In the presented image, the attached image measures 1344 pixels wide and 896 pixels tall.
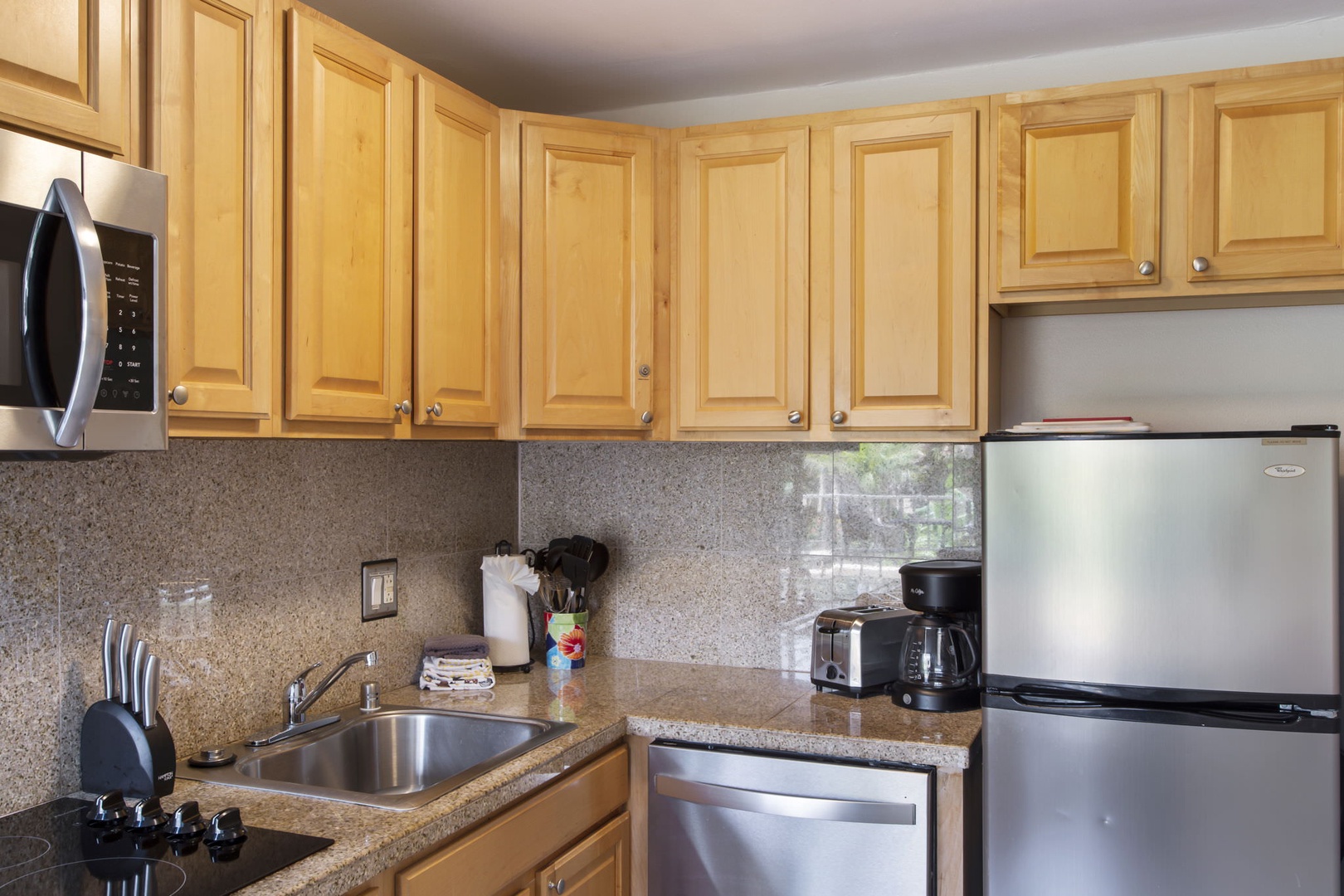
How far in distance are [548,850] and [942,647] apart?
3.07 ft

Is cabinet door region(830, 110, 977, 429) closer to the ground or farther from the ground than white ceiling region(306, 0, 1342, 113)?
closer to the ground

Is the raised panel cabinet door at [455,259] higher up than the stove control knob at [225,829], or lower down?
higher up

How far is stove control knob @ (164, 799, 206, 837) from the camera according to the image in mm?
1466

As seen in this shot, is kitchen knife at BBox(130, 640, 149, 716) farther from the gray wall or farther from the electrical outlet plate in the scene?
the gray wall

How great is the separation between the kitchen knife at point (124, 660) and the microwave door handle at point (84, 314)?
51 cm

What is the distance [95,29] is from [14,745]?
1068mm

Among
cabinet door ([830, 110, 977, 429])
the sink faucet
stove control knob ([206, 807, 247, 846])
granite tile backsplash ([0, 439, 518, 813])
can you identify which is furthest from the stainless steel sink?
cabinet door ([830, 110, 977, 429])

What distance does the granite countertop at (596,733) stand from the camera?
1499 mm

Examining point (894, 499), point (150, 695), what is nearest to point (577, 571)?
point (894, 499)

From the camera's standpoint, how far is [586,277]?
2.43m

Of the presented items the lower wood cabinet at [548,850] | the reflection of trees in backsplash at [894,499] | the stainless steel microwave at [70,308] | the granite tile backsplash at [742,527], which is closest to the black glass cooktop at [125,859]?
the lower wood cabinet at [548,850]

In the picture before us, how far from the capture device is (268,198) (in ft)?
5.51

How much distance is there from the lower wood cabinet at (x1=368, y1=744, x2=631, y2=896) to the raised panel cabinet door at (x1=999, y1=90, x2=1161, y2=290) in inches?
54.4

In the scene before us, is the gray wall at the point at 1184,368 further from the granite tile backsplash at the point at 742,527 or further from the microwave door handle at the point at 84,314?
the microwave door handle at the point at 84,314
